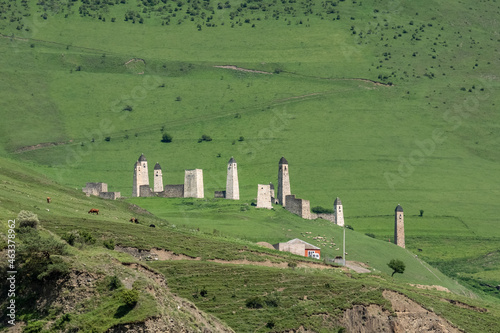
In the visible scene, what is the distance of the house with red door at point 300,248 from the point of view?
88769 mm

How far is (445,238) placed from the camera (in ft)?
432

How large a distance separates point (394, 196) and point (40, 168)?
54.2 meters

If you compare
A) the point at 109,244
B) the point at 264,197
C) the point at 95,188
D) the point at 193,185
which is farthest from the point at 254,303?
the point at 95,188

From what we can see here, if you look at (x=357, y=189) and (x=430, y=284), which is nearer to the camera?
(x=430, y=284)

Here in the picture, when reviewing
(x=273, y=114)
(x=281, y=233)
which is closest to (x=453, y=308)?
(x=281, y=233)

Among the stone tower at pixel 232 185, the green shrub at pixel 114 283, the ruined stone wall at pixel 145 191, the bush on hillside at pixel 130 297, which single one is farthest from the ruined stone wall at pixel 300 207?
the bush on hillside at pixel 130 297

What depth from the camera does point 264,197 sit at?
110375 millimetres

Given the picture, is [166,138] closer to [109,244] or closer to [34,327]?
[109,244]

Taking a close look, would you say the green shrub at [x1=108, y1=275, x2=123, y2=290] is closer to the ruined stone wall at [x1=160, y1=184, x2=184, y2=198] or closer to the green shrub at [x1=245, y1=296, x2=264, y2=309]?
the green shrub at [x1=245, y1=296, x2=264, y2=309]

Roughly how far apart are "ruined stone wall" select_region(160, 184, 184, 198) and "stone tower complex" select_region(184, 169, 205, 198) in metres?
0.80

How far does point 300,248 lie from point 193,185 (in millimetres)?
31251

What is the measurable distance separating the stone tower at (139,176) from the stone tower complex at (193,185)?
27.2 ft

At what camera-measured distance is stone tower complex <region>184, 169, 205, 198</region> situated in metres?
117

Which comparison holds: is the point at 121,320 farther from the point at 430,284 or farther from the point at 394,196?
the point at 394,196
